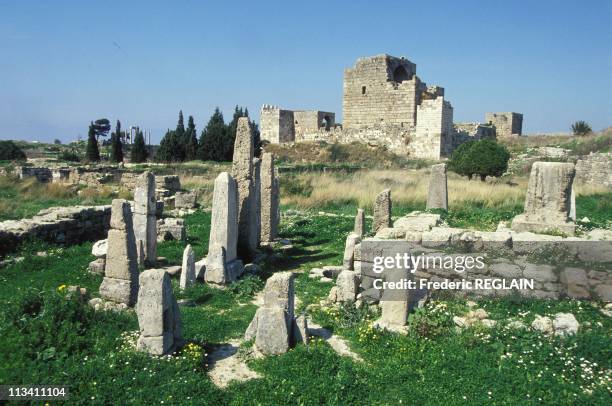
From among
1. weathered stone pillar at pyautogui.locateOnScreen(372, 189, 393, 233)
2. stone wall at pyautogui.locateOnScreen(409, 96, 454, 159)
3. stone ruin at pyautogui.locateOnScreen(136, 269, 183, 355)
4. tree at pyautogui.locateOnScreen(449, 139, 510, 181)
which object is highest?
stone wall at pyautogui.locateOnScreen(409, 96, 454, 159)

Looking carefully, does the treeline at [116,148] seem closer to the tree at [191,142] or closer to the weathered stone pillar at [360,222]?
the tree at [191,142]

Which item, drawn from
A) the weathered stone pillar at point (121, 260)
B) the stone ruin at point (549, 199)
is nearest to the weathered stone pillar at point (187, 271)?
the weathered stone pillar at point (121, 260)

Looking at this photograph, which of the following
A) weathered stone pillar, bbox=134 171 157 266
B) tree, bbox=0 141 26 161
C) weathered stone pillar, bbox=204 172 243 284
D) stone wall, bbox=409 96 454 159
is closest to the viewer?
weathered stone pillar, bbox=204 172 243 284

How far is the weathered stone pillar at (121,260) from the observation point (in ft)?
25.8

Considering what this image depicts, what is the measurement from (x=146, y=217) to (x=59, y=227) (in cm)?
371

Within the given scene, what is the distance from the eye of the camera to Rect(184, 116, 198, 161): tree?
4028cm

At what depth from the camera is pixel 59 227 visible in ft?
42.3

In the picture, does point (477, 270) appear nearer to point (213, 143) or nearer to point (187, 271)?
point (187, 271)

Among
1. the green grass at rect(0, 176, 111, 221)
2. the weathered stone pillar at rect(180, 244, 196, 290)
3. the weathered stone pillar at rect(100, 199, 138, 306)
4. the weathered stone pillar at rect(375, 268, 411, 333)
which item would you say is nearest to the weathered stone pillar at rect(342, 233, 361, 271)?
the weathered stone pillar at rect(375, 268, 411, 333)

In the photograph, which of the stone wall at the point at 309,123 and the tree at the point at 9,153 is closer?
the tree at the point at 9,153

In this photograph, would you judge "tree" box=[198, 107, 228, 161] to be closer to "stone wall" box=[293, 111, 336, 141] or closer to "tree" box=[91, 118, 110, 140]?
"stone wall" box=[293, 111, 336, 141]

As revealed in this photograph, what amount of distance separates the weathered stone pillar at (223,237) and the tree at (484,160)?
17.8m

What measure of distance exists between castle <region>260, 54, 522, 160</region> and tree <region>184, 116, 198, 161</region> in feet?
19.7

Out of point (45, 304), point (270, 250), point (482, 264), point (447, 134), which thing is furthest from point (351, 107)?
point (45, 304)
